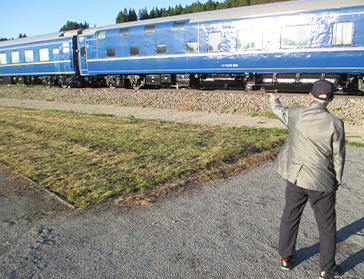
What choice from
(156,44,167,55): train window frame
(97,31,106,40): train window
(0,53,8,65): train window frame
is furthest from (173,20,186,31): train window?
(0,53,8,65): train window frame

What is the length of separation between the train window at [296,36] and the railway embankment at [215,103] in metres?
1.92

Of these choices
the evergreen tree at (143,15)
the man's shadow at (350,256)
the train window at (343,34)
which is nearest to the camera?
the man's shadow at (350,256)

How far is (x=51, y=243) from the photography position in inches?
134

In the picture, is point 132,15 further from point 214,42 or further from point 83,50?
point 214,42

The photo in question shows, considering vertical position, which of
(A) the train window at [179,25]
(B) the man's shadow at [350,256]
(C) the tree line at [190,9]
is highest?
(C) the tree line at [190,9]

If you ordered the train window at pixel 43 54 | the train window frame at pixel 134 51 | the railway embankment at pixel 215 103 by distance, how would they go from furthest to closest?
the train window at pixel 43 54 → the train window frame at pixel 134 51 → the railway embankment at pixel 215 103

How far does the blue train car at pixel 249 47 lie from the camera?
38.3 ft

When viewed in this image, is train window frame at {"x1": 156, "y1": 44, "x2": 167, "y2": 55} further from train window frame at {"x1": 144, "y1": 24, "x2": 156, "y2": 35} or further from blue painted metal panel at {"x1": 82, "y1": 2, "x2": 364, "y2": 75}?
train window frame at {"x1": 144, "y1": 24, "x2": 156, "y2": 35}

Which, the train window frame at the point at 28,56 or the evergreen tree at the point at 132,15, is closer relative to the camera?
the train window frame at the point at 28,56

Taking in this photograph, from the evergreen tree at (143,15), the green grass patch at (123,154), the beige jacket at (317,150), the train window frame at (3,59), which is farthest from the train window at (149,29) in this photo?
the evergreen tree at (143,15)

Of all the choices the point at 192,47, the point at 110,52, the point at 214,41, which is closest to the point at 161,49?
the point at 192,47

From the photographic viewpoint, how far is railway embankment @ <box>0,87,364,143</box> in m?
10.4

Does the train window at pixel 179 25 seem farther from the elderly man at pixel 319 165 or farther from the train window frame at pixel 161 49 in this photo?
the elderly man at pixel 319 165

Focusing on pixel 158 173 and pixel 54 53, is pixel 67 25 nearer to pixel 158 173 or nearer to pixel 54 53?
pixel 54 53
